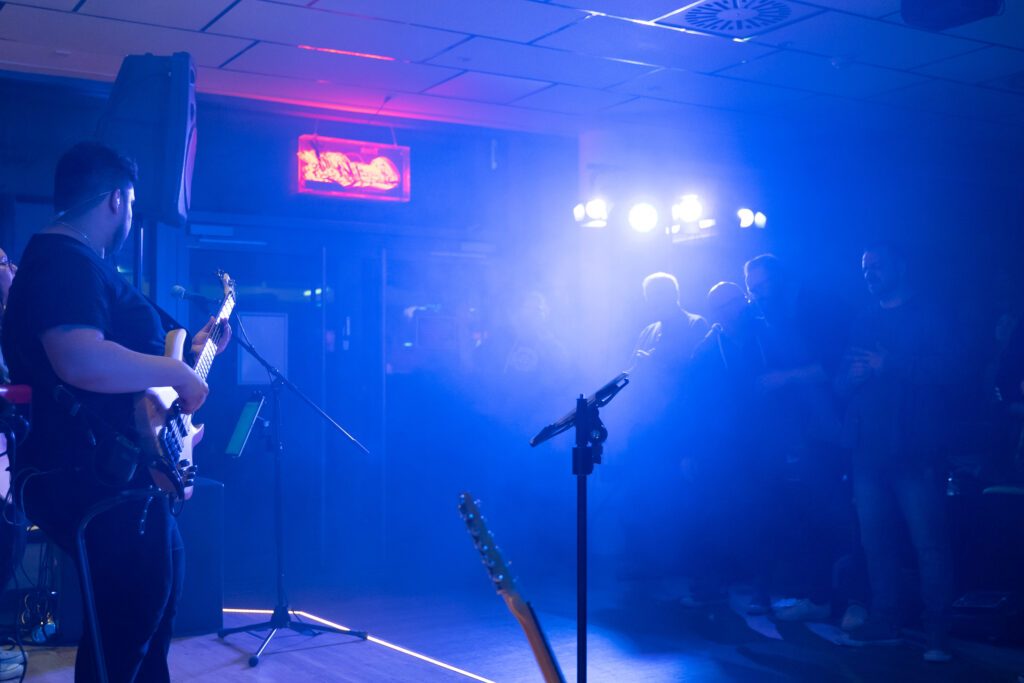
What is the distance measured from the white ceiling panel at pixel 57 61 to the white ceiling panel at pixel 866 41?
365 centimetres

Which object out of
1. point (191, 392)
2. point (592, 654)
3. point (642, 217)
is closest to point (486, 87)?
point (642, 217)

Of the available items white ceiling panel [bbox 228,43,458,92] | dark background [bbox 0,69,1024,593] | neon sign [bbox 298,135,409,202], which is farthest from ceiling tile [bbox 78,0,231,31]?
neon sign [bbox 298,135,409,202]

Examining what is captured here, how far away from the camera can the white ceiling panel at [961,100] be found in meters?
6.73

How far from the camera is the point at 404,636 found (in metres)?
4.64

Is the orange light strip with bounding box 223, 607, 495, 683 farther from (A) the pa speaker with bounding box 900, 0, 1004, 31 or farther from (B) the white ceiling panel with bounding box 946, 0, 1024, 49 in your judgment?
(B) the white ceiling panel with bounding box 946, 0, 1024, 49

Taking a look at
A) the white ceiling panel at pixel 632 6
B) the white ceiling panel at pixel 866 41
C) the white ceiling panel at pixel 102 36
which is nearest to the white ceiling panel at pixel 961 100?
the white ceiling panel at pixel 866 41

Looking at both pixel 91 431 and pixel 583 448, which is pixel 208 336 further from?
pixel 583 448

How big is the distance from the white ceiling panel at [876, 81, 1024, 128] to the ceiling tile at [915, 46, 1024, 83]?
0.56 feet

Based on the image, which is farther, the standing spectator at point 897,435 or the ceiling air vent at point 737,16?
the ceiling air vent at point 737,16

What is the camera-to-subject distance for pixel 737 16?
5.10 m

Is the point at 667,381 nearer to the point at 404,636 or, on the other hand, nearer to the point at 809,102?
the point at 404,636

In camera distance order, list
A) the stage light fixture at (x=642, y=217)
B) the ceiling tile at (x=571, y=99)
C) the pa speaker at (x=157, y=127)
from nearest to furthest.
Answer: the pa speaker at (x=157, y=127) → the ceiling tile at (x=571, y=99) → the stage light fixture at (x=642, y=217)

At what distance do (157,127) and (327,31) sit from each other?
1.34 meters

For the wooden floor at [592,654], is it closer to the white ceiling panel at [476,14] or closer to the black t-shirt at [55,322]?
the black t-shirt at [55,322]
